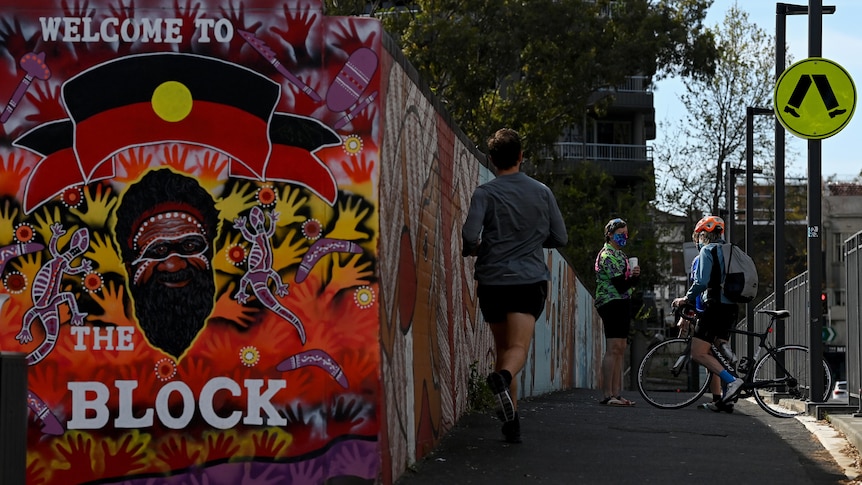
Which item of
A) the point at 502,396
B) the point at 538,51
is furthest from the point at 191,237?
the point at 538,51

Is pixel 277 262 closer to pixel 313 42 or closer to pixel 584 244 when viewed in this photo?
pixel 313 42

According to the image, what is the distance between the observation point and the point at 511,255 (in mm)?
8594

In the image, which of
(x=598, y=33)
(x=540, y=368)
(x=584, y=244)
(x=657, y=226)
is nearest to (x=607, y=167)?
(x=657, y=226)

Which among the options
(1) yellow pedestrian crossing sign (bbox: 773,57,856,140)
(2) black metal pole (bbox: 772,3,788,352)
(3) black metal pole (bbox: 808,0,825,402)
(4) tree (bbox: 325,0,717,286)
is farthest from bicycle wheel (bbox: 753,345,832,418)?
(4) tree (bbox: 325,0,717,286)

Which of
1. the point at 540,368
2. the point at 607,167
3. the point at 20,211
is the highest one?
the point at 607,167

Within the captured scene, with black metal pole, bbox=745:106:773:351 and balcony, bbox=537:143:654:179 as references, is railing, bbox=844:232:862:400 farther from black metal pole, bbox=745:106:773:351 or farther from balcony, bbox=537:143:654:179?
balcony, bbox=537:143:654:179

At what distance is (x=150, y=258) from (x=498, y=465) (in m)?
2.12

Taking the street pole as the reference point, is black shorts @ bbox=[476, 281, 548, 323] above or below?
below

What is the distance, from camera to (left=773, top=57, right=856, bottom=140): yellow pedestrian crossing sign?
12492 mm

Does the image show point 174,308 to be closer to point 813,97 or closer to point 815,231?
point 813,97

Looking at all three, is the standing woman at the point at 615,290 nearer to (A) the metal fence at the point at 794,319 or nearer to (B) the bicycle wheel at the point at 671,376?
(B) the bicycle wheel at the point at 671,376

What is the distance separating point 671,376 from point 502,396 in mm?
5912

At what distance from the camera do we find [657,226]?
51688mm

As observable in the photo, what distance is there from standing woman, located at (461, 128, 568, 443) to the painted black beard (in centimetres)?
225
